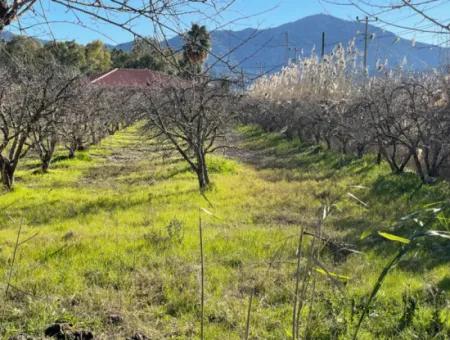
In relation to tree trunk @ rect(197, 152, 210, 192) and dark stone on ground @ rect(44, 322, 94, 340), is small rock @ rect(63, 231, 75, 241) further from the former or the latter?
tree trunk @ rect(197, 152, 210, 192)

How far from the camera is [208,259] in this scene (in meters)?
6.57

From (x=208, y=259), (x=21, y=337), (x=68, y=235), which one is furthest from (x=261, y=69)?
(x=68, y=235)

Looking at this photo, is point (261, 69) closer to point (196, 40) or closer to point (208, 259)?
point (196, 40)

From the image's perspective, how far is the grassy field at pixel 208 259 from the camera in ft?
14.3

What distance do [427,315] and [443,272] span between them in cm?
186

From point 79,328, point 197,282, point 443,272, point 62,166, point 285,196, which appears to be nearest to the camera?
point 79,328

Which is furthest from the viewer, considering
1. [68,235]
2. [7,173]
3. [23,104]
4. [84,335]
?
[7,173]

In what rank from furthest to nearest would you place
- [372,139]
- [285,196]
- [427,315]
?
[372,139] < [285,196] < [427,315]

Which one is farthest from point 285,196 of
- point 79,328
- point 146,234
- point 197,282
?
point 79,328

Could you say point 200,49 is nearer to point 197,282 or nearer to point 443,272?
point 197,282

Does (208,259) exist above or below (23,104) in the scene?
below

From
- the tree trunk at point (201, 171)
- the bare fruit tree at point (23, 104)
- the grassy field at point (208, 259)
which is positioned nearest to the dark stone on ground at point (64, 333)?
the grassy field at point (208, 259)

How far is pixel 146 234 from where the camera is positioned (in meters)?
7.61

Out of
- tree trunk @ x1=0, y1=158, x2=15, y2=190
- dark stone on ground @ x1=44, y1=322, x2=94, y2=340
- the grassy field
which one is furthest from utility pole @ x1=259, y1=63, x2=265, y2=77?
tree trunk @ x1=0, y1=158, x2=15, y2=190
